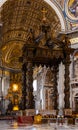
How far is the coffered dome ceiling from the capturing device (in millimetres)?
24403

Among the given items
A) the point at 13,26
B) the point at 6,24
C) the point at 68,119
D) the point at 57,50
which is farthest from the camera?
the point at 13,26

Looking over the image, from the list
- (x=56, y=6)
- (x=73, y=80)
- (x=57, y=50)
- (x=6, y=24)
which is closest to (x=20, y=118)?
(x=57, y=50)

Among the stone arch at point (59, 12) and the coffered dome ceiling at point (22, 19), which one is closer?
the stone arch at point (59, 12)

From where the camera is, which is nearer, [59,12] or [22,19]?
[59,12]

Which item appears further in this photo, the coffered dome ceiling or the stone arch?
the coffered dome ceiling

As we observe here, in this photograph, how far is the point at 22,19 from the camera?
2888cm

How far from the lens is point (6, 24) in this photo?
93.1ft

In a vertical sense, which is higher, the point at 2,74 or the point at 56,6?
the point at 56,6

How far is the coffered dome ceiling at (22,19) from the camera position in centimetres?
2440

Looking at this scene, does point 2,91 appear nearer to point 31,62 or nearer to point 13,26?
point 13,26

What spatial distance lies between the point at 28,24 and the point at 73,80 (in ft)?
28.3

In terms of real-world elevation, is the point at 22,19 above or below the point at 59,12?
above

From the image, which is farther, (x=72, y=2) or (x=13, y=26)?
(x=13, y=26)

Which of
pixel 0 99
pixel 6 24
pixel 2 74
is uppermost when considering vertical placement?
pixel 6 24
